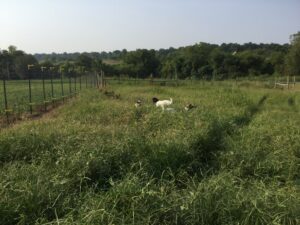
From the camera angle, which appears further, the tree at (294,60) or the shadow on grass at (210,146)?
the tree at (294,60)

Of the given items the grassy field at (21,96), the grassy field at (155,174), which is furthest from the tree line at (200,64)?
the grassy field at (155,174)

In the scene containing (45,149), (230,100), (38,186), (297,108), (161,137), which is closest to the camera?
(38,186)

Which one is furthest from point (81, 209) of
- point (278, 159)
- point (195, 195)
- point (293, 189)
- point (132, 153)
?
point (278, 159)

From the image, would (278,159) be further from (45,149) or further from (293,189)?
(45,149)

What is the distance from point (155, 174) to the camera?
534 centimetres

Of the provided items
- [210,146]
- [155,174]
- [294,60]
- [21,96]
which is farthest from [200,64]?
[155,174]

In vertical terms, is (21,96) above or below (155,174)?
below

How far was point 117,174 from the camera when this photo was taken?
512 cm

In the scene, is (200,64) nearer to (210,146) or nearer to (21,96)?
(21,96)

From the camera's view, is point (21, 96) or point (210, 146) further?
point (21, 96)

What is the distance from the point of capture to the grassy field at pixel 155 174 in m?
3.76

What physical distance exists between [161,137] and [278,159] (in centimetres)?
203

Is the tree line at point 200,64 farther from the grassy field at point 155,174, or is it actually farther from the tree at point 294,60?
the grassy field at point 155,174

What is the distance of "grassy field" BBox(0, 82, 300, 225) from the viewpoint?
12.3ft
